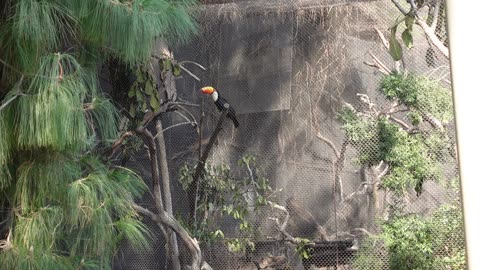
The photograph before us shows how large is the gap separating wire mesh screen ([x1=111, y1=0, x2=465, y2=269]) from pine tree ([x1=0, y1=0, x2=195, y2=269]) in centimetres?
158

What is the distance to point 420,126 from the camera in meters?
4.63

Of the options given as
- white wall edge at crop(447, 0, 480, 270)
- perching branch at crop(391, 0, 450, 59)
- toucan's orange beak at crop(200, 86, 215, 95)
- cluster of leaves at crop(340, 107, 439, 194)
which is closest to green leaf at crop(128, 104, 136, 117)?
toucan's orange beak at crop(200, 86, 215, 95)

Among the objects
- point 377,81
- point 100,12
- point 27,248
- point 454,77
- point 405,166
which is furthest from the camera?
point 377,81

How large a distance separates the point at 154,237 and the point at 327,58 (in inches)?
62.6

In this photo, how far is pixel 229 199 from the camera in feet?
16.6

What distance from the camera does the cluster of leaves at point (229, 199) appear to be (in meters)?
4.98

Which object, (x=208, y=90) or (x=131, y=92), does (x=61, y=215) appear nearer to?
(x=131, y=92)

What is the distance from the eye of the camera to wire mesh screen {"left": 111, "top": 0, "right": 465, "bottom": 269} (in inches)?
185

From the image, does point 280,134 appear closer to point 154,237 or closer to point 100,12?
point 154,237

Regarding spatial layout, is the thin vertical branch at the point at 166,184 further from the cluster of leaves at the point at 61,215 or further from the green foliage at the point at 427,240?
the cluster of leaves at the point at 61,215

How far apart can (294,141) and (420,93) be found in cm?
84

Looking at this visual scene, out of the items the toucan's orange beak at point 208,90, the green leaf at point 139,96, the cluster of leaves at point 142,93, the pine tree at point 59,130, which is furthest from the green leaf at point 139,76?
the pine tree at point 59,130

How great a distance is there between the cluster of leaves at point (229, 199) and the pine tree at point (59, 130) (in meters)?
1.53

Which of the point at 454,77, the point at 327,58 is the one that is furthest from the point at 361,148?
the point at 454,77
